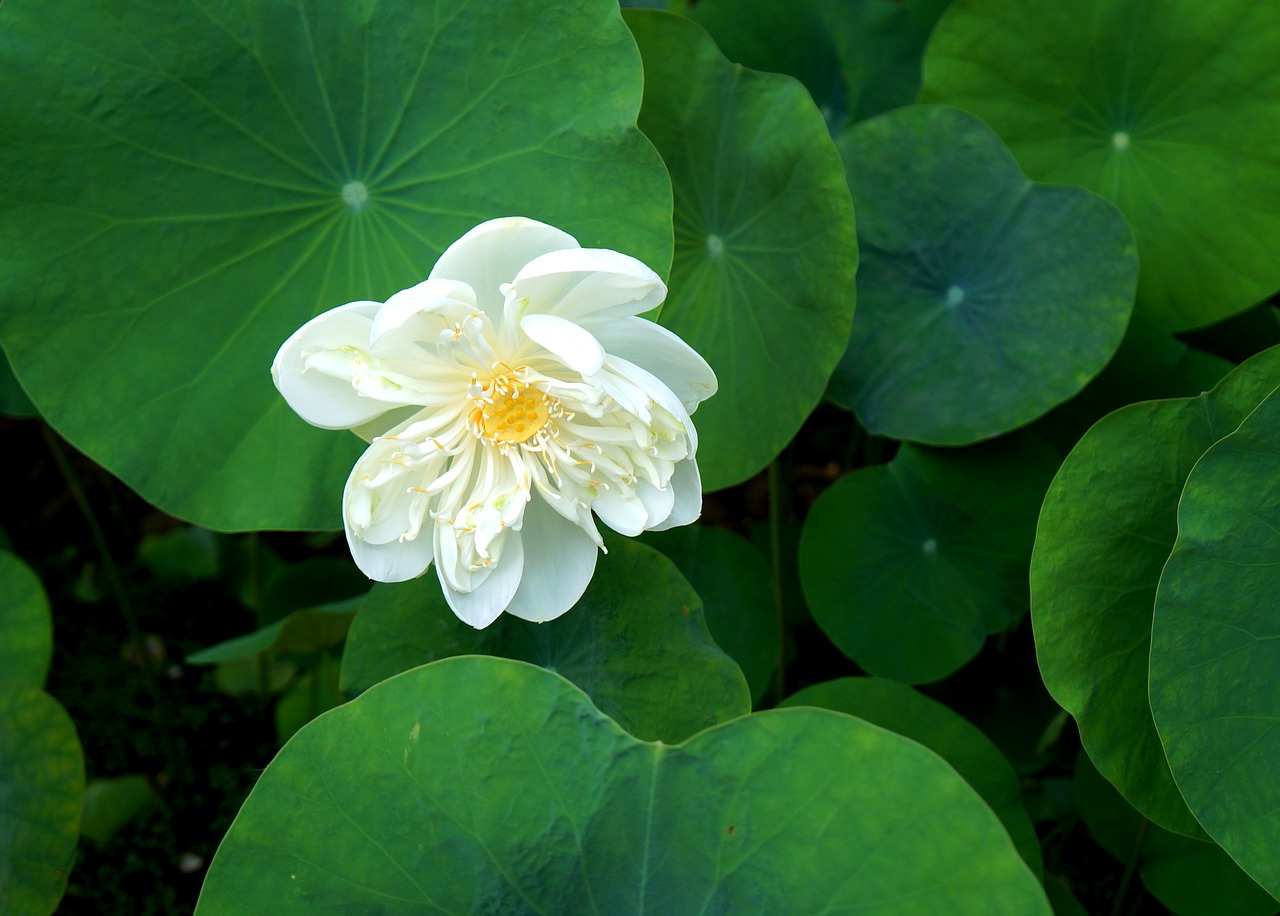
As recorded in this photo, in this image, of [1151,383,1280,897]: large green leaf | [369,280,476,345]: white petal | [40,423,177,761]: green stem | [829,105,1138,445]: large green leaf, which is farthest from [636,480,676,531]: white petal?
[40,423,177,761]: green stem

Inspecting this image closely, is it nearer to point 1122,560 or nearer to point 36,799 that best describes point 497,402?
point 1122,560

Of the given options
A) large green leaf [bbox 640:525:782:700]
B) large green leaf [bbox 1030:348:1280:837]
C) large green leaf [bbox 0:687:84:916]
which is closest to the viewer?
large green leaf [bbox 1030:348:1280:837]

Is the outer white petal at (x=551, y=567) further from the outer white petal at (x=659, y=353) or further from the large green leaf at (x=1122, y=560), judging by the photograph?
the large green leaf at (x=1122, y=560)

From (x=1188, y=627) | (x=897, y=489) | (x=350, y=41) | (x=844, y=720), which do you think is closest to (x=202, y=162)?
(x=350, y=41)

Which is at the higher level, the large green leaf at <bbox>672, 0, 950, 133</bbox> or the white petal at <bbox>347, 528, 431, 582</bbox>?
the large green leaf at <bbox>672, 0, 950, 133</bbox>

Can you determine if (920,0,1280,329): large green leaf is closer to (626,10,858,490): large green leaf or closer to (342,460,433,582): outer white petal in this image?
(626,10,858,490): large green leaf

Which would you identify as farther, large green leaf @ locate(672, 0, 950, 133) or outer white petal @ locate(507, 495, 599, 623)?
large green leaf @ locate(672, 0, 950, 133)

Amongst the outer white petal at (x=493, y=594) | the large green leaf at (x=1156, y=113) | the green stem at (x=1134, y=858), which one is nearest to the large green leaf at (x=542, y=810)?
the outer white petal at (x=493, y=594)
